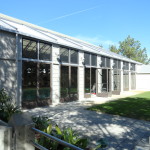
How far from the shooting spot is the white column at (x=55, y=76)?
10617 millimetres

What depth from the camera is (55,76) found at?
1079cm

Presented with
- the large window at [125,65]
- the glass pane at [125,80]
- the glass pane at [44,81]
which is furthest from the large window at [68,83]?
the large window at [125,65]

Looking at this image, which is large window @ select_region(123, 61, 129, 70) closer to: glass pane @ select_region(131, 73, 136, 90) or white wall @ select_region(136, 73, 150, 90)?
glass pane @ select_region(131, 73, 136, 90)

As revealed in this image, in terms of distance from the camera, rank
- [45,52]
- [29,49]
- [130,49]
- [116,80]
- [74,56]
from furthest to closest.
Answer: [130,49] → [116,80] → [74,56] → [45,52] → [29,49]

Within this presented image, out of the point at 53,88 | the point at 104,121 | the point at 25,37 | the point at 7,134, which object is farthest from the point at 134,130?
the point at 25,37

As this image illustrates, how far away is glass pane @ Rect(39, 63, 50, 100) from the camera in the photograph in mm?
9875

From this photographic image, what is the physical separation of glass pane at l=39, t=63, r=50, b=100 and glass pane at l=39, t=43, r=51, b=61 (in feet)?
1.56

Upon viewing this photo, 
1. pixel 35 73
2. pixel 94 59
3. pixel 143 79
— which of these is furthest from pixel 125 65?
pixel 35 73

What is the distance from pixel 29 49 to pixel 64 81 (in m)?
3.66

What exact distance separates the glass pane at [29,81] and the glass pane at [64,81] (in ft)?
7.91

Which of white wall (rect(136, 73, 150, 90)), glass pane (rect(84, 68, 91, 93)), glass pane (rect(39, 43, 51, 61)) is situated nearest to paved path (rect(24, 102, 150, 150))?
glass pane (rect(39, 43, 51, 61))

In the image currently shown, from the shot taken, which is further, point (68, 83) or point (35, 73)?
point (68, 83)

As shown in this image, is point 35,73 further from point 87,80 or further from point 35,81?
point 87,80

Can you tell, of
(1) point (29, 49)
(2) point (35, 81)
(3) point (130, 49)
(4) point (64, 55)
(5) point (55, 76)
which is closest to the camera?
(1) point (29, 49)
